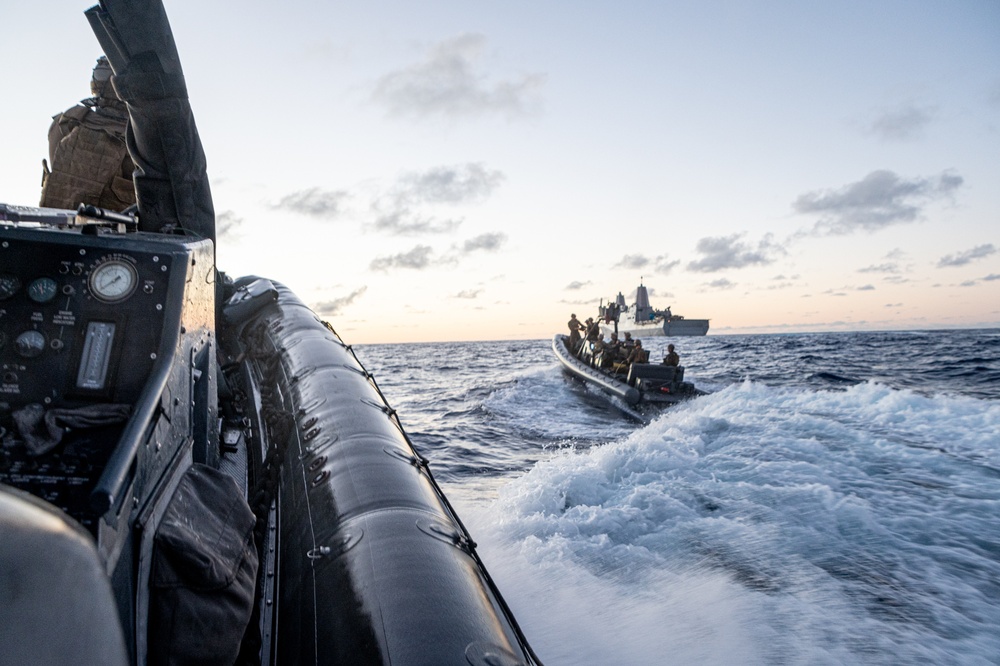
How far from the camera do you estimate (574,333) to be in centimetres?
2305

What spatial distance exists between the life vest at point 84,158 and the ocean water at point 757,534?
5.99 metres

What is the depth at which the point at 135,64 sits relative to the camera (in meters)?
4.59

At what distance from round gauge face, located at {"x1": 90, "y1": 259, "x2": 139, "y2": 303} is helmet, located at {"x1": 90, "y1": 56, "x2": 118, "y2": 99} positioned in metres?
6.07

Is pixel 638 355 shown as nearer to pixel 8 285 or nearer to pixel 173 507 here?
pixel 173 507

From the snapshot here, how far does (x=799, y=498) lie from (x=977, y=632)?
6.95 feet

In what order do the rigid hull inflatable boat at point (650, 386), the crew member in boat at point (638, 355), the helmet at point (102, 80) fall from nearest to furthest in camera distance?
the helmet at point (102, 80)
the rigid hull inflatable boat at point (650, 386)
the crew member in boat at point (638, 355)

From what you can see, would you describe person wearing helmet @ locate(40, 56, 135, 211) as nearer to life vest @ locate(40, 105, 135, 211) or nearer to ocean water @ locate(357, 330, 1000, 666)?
life vest @ locate(40, 105, 135, 211)

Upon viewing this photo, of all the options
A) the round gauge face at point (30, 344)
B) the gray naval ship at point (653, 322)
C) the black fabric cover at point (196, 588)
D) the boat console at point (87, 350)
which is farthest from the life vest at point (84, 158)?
the gray naval ship at point (653, 322)

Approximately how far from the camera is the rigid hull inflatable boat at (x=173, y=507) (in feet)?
5.76

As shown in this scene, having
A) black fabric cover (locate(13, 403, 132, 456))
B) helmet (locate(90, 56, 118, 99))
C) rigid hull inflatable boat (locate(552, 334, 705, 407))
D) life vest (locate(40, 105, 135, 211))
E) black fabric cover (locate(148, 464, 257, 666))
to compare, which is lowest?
rigid hull inflatable boat (locate(552, 334, 705, 407))

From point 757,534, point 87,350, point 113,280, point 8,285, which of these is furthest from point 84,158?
point 757,534

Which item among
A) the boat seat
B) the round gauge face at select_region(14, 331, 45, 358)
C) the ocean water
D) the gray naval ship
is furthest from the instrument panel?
the gray naval ship

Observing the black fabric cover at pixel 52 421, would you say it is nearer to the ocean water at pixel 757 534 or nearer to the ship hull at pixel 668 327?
the ocean water at pixel 757 534

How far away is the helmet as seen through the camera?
6914mm
